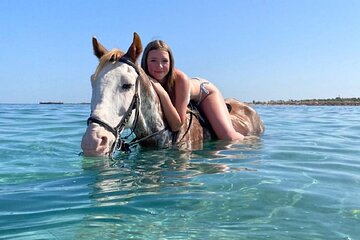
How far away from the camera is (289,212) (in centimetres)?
290

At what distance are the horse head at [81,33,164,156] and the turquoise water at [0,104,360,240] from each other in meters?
0.36

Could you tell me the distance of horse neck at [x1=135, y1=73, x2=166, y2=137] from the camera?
17.9 ft

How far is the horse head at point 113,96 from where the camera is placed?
4.23 m

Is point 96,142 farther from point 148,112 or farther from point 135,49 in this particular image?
point 148,112

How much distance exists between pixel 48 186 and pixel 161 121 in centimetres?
235

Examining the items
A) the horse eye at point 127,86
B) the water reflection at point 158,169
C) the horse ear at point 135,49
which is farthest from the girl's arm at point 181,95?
the horse eye at point 127,86

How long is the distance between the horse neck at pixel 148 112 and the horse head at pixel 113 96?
0.01 metres

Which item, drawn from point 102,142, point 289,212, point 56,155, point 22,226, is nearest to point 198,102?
point 56,155

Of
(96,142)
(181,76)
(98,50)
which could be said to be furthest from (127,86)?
(181,76)

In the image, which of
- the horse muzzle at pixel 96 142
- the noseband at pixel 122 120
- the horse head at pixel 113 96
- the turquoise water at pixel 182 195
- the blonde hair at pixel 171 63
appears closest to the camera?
the turquoise water at pixel 182 195

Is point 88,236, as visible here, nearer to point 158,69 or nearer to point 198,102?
point 158,69

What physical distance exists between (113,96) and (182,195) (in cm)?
178

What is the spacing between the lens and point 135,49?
16.8 ft

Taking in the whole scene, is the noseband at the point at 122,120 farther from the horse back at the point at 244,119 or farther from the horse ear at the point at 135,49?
the horse back at the point at 244,119
